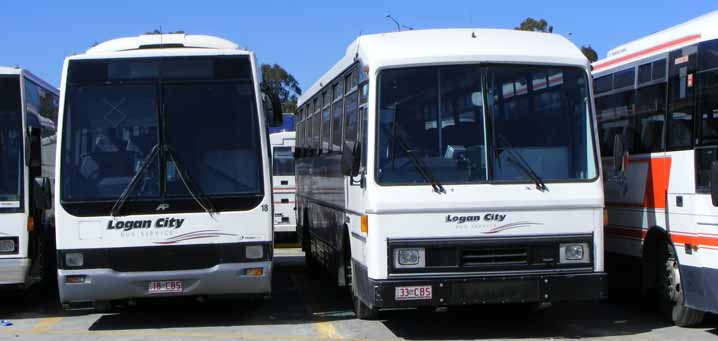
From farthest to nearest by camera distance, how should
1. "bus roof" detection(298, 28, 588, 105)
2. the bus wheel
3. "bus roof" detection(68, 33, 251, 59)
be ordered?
"bus roof" detection(68, 33, 251, 59) < the bus wheel < "bus roof" detection(298, 28, 588, 105)

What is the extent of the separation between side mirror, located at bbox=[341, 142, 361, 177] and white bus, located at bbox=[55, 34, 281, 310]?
116 centimetres

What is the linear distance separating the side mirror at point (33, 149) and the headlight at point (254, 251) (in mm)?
3201

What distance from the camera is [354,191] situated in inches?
422

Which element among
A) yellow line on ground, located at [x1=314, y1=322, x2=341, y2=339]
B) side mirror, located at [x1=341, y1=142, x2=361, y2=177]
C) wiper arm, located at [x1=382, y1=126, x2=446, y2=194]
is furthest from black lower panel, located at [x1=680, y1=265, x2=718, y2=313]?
yellow line on ground, located at [x1=314, y1=322, x2=341, y2=339]

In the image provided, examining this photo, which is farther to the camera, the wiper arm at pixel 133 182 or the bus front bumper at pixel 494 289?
the wiper arm at pixel 133 182

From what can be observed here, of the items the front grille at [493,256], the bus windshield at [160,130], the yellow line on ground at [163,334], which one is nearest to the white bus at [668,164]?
the front grille at [493,256]

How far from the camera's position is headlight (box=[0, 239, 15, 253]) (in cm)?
1166

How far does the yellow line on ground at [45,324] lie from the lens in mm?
11375

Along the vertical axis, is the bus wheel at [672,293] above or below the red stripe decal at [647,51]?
below

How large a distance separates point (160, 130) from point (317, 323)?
3.00 m

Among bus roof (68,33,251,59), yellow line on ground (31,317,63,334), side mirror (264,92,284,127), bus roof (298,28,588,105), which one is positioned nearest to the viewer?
bus roof (298,28,588,105)

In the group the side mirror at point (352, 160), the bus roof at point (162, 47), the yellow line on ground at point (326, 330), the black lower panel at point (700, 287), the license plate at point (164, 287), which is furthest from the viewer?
the bus roof at point (162, 47)

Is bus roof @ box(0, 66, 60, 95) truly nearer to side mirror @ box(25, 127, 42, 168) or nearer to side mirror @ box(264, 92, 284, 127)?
Answer: side mirror @ box(25, 127, 42, 168)

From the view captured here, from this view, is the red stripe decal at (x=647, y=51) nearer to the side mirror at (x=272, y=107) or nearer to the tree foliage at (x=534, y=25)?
the side mirror at (x=272, y=107)
